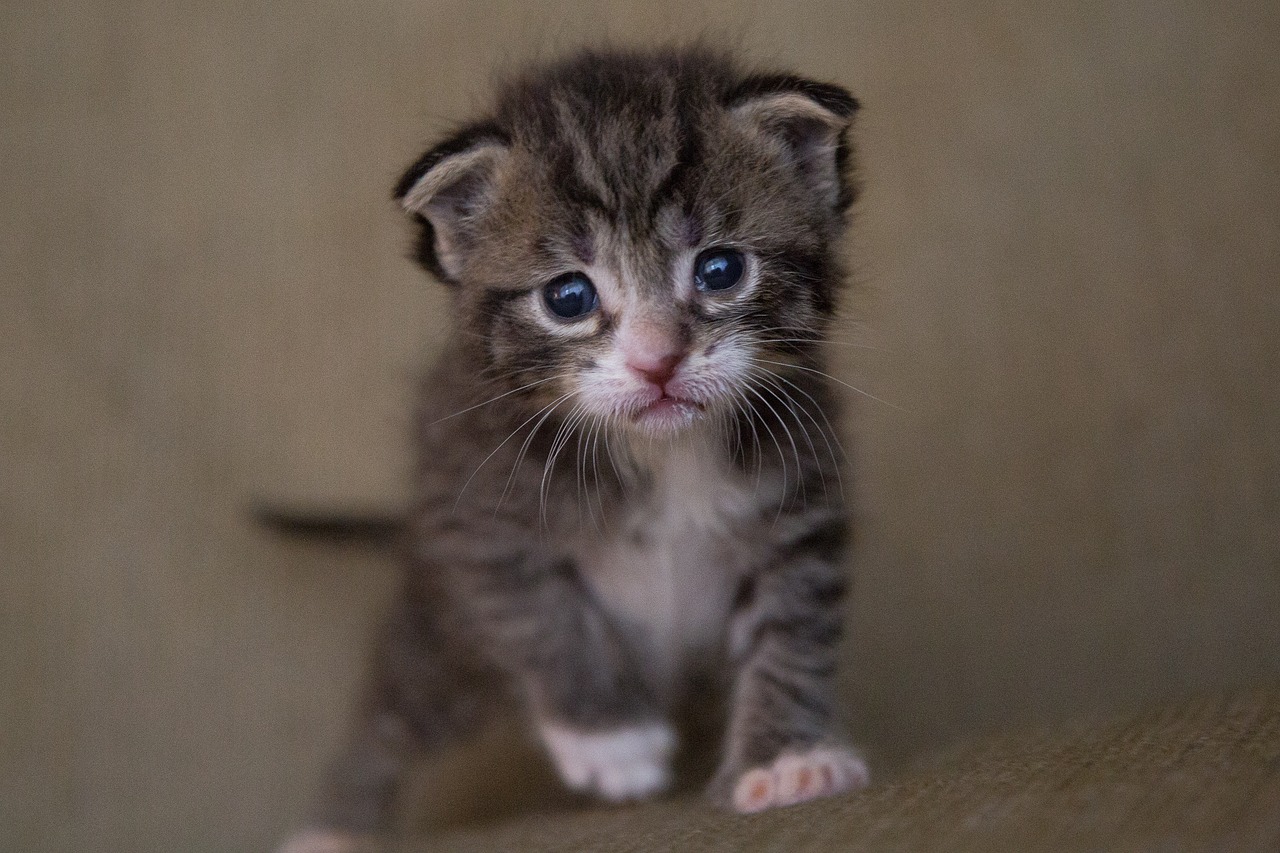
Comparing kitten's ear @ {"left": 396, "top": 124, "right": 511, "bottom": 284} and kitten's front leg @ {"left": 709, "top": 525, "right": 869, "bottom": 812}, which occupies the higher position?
kitten's ear @ {"left": 396, "top": 124, "right": 511, "bottom": 284}

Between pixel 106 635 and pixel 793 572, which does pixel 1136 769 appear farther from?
pixel 106 635

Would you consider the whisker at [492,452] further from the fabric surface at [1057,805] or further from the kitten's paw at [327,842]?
the kitten's paw at [327,842]

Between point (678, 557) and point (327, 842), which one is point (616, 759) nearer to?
point (678, 557)

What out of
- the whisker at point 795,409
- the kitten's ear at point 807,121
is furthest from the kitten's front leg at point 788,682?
the kitten's ear at point 807,121

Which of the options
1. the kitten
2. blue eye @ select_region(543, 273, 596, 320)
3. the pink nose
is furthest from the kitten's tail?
the pink nose

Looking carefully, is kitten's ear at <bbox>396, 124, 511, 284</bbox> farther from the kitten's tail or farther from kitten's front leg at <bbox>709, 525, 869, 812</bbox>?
the kitten's tail

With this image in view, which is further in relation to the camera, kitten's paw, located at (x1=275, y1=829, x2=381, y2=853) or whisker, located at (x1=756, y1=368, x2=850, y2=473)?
kitten's paw, located at (x1=275, y1=829, x2=381, y2=853)
